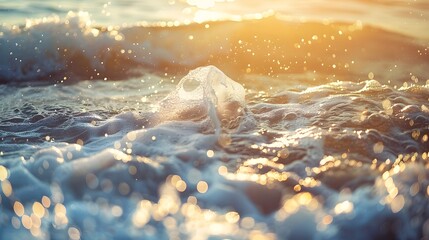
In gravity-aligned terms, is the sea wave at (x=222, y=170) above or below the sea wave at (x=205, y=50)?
above

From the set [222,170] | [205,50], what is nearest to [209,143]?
[222,170]

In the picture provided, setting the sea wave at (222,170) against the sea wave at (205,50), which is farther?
the sea wave at (205,50)

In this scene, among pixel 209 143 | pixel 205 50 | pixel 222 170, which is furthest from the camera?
pixel 205 50

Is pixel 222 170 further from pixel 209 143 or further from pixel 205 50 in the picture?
pixel 205 50

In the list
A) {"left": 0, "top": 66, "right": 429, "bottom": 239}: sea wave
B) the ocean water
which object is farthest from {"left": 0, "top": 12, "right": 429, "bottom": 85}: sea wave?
{"left": 0, "top": 66, "right": 429, "bottom": 239}: sea wave

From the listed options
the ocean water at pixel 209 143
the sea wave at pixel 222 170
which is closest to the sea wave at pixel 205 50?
the ocean water at pixel 209 143

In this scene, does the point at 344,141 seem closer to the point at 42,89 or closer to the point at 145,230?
the point at 145,230

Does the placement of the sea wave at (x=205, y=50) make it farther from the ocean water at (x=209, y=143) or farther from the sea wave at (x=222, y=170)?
the sea wave at (x=222, y=170)

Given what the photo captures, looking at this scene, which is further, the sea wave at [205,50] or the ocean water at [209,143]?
the sea wave at [205,50]
